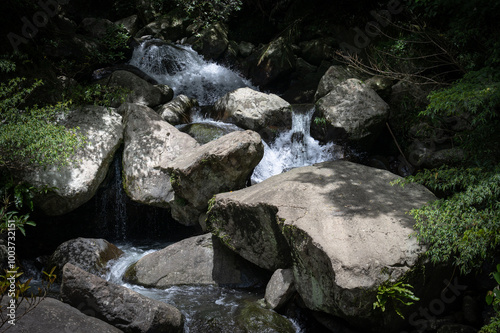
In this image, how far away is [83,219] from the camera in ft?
25.2

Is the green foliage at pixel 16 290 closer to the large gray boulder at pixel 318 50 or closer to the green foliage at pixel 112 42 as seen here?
the green foliage at pixel 112 42

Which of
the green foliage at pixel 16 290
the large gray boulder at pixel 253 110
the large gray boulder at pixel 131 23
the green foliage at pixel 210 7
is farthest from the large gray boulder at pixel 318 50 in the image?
the green foliage at pixel 16 290

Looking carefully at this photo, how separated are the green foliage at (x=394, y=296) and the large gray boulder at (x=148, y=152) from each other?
429 centimetres

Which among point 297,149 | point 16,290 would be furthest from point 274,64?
point 16,290

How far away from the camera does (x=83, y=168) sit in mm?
7109

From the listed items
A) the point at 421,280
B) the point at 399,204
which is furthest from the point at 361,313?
the point at 399,204

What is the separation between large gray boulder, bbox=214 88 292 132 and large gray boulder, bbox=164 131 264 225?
8.40 feet

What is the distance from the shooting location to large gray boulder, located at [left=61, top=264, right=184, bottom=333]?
164 inches

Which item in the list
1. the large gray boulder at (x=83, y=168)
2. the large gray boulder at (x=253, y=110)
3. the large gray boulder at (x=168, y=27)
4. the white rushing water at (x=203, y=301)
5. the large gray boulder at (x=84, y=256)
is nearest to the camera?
the white rushing water at (x=203, y=301)

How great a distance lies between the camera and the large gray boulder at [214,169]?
247 inches

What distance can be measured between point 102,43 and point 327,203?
8.99 metres

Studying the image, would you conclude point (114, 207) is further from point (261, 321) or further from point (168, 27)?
point (168, 27)

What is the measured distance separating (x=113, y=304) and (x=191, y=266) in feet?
6.05

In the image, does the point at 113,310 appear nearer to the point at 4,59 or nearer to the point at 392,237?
the point at 392,237
